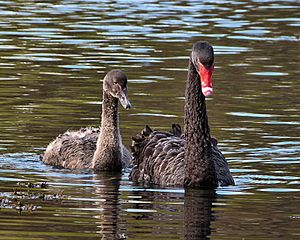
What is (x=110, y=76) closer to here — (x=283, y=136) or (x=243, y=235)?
(x=283, y=136)

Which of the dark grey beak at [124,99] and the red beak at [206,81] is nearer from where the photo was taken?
the red beak at [206,81]

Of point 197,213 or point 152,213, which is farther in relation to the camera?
point 197,213

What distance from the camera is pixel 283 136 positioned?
548 inches

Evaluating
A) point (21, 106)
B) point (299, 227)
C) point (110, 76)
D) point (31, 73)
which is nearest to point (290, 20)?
point (31, 73)

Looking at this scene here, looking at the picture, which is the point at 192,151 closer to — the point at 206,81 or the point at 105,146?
the point at 206,81

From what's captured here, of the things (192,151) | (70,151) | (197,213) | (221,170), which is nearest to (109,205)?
(197,213)

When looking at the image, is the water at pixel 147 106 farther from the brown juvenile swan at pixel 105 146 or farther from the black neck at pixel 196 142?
the brown juvenile swan at pixel 105 146

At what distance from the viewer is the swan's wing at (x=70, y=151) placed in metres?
13.3

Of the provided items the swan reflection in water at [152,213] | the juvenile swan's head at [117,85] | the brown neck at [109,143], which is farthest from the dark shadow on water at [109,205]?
the juvenile swan's head at [117,85]

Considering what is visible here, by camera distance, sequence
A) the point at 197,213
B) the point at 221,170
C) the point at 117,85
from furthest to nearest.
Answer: the point at 117,85 → the point at 221,170 → the point at 197,213

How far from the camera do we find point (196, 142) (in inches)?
446

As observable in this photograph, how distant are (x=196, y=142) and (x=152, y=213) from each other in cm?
159

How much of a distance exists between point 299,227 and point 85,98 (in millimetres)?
7398

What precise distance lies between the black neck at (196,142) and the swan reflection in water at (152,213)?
0.15m
